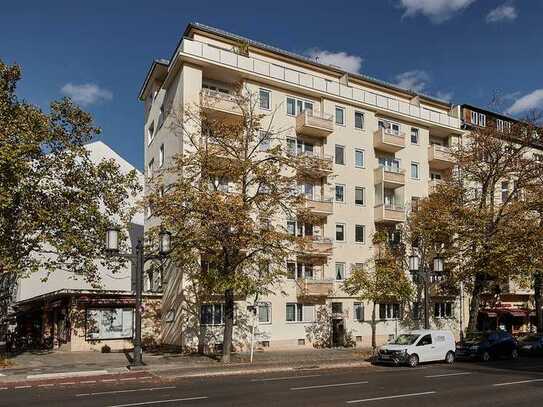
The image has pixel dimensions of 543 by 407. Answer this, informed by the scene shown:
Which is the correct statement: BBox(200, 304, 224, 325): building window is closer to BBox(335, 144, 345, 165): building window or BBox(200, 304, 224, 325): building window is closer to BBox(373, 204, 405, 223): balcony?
BBox(335, 144, 345, 165): building window

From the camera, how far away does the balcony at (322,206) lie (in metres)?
37.2

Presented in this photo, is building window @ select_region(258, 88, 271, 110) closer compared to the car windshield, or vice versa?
the car windshield

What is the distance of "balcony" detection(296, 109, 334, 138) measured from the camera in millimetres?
37906

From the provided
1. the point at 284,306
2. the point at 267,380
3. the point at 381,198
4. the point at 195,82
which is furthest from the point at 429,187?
the point at 267,380

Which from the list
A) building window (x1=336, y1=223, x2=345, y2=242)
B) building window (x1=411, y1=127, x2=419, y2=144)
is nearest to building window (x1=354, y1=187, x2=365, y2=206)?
building window (x1=336, y1=223, x2=345, y2=242)

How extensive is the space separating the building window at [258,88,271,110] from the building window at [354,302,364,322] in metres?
15.1

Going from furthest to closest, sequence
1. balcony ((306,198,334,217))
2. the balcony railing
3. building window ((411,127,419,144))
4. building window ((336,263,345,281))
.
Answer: building window ((411,127,419,144)) → building window ((336,263,345,281)) → balcony ((306,198,334,217)) → the balcony railing

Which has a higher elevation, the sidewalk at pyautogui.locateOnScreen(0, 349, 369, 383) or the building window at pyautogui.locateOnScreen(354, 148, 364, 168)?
the building window at pyautogui.locateOnScreen(354, 148, 364, 168)

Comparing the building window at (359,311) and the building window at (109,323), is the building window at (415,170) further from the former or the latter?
the building window at (109,323)

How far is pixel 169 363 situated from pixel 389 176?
2252cm

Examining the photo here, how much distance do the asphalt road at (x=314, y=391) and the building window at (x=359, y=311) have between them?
50.9 feet

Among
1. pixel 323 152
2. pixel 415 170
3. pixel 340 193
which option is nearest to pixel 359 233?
pixel 340 193

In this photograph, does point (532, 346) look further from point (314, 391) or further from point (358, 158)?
point (314, 391)

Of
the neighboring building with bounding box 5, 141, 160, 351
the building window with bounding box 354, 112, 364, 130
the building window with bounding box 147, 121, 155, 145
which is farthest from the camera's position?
the building window with bounding box 147, 121, 155, 145
